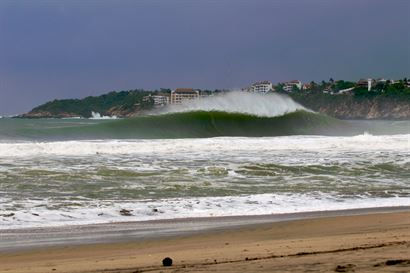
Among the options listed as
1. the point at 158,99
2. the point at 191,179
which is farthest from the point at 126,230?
the point at 158,99

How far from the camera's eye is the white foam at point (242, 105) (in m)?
40.2

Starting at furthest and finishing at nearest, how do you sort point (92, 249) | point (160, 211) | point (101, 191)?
point (101, 191) < point (160, 211) < point (92, 249)

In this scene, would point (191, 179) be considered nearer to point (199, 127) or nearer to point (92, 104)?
point (199, 127)

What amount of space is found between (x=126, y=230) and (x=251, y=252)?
8.08 feet

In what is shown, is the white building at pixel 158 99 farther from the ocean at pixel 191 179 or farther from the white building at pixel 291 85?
the ocean at pixel 191 179

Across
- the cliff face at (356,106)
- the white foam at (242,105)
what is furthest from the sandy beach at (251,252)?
the cliff face at (356,106)

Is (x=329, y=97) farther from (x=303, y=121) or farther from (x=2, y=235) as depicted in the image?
(x=2, y=235)

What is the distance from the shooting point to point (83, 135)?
109ft

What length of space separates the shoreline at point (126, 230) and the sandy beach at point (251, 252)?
23cm

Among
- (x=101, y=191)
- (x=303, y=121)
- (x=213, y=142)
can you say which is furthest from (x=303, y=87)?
(x=101, y=191)

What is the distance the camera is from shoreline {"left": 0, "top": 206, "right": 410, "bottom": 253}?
657cm

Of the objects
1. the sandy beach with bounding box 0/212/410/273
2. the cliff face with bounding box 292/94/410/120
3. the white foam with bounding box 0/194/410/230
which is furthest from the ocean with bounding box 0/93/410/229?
the cliff face with bounding box 292/94/410/120

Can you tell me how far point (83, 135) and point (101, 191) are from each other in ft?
75.4

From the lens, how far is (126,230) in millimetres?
7402
